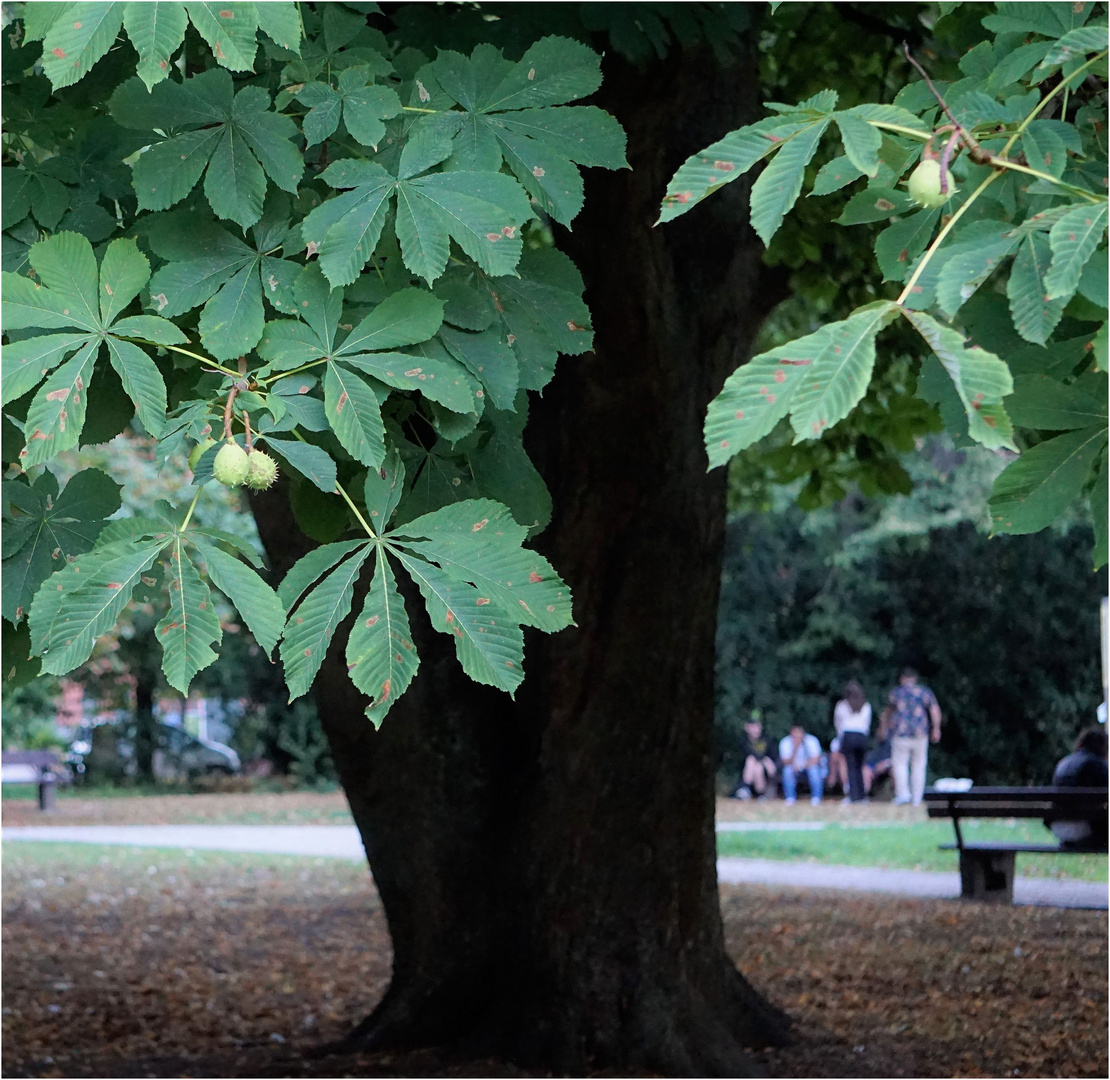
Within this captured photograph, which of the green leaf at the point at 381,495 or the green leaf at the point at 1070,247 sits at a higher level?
the green leaf at the point at 1070,247

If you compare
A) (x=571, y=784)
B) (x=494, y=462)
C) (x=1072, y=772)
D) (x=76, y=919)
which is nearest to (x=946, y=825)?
(x=1072, y=772)

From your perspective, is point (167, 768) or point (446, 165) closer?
point (446, 165)

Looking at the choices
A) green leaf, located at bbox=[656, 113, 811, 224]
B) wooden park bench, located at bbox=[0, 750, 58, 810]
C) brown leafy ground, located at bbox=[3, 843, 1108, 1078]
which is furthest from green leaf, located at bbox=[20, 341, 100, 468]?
wooden park bench, located at bbox=[0, 750, 58, 810]

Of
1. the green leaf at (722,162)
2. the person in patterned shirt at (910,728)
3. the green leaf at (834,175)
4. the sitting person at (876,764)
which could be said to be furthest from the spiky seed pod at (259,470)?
the sitting person at (876,764)

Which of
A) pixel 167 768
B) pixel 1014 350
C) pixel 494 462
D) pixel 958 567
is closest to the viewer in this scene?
pixel 1014 350

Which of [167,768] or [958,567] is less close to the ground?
[958,567]

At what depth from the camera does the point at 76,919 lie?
9906mm

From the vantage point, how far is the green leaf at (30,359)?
201cm

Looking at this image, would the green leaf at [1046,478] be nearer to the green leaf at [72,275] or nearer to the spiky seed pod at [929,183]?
the spiky seed pod at [929,183]

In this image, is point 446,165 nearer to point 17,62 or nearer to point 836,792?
point 17,62

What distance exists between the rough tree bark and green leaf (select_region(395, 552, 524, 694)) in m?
3.02

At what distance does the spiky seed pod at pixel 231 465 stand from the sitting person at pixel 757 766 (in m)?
17.4

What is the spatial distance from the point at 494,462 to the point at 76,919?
8.61 meters

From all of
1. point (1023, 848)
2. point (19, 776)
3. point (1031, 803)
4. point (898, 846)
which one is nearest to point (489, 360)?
point (1031, 803)
